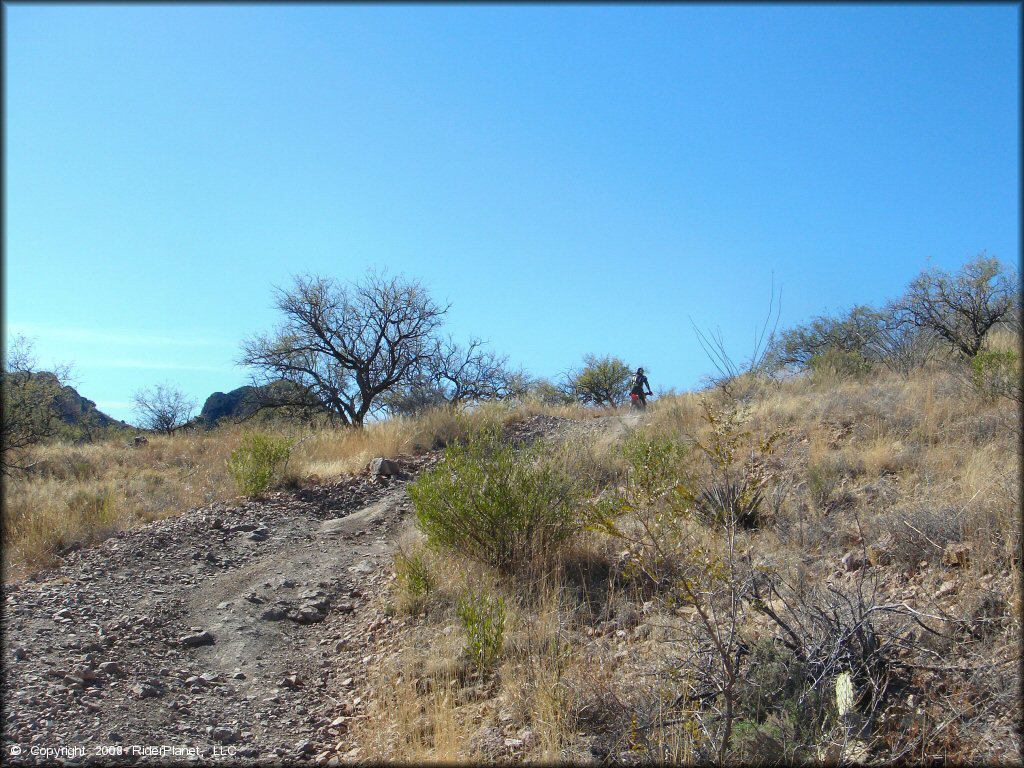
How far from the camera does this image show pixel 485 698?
13.0 feet

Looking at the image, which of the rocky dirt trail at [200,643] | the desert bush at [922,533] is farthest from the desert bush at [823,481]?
the rocky dirt trail at [200,643]

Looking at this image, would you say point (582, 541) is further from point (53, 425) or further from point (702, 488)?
point (53, 425)

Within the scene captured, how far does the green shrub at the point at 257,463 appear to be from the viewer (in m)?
9.13

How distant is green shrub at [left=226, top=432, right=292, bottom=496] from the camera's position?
913 centimetres

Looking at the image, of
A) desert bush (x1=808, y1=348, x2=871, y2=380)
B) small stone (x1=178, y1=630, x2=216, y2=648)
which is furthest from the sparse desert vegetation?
desert bush (x1=808, y1=348, x2=871, y2=380)

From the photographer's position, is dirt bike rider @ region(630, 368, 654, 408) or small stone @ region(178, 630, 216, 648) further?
dirt bike rider @ region(630, 368, 654, 408)

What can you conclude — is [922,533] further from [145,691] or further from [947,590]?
[145,691]

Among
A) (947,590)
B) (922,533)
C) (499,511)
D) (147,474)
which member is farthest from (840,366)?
(147,474)

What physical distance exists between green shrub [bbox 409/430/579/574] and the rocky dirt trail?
0.90 m

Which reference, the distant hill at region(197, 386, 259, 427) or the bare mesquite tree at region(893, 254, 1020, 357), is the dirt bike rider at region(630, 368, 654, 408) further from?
the distant hill at region(197, 386, 259, 427)

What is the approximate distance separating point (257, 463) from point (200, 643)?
4813 millimetres

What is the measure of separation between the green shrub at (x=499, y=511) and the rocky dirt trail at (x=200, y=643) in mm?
897

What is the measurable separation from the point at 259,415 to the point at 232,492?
12004 mm

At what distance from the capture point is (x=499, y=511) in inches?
225
